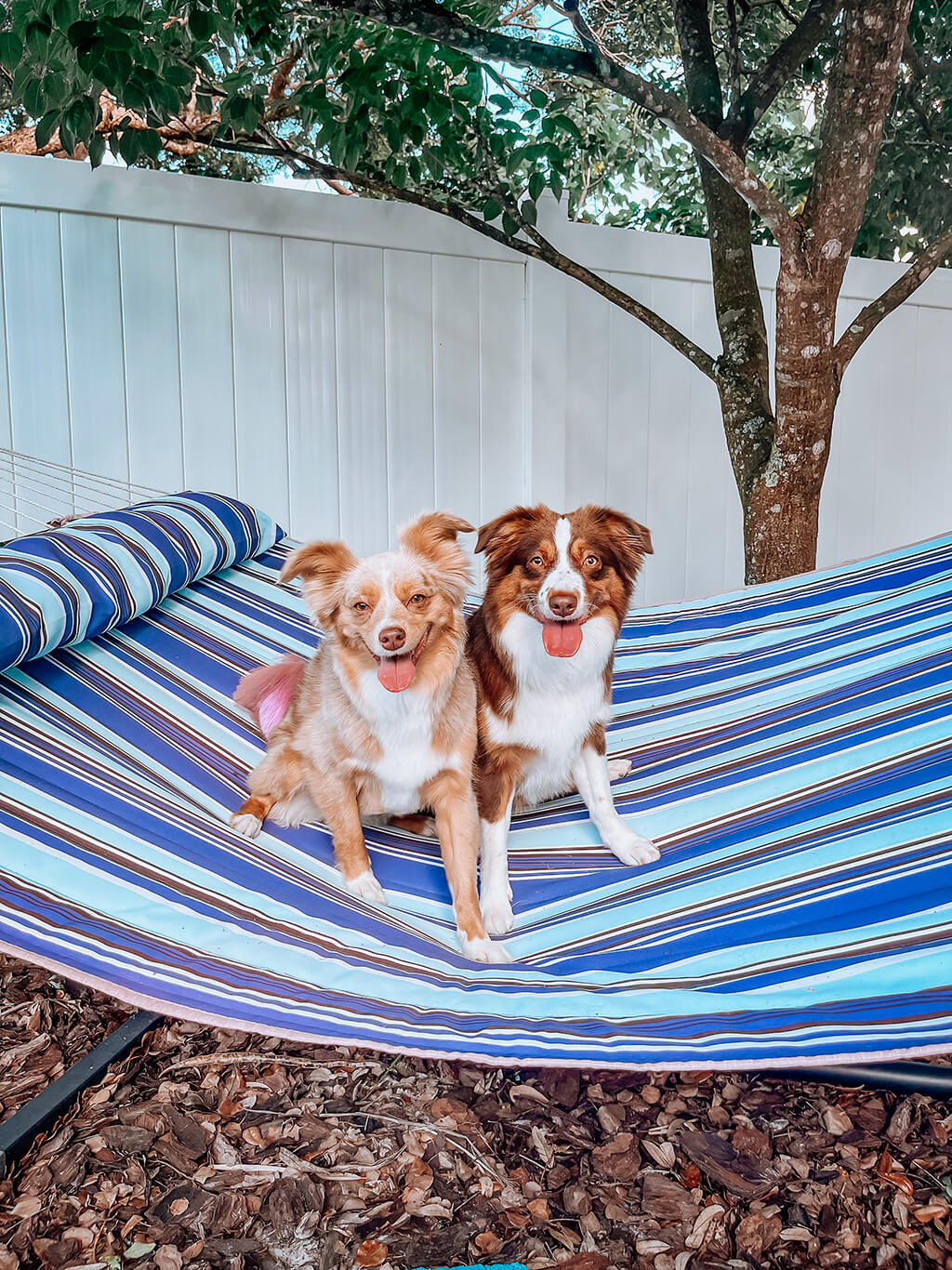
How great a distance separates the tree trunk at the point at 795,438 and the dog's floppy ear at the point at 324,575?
1.89 meters

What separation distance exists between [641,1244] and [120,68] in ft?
8.83

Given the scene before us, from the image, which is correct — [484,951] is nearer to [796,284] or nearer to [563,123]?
[796,284]

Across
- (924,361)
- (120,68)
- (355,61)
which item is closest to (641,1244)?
(120,68)

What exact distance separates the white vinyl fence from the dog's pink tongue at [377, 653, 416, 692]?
90.7 inches

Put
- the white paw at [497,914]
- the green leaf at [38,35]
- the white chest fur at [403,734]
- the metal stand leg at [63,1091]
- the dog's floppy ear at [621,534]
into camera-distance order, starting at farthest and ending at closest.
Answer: the green leaf at [38,35] < the dog's floppy ear at [621,534] < the white chest fur at [403,734] < the white paw at [497,914] < the metal stand leg at [63,1091]

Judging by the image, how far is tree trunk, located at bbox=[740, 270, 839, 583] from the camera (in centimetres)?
294

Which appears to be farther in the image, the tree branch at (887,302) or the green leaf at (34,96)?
the tree branch at (887,302)

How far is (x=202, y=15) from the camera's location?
2389 millimetres

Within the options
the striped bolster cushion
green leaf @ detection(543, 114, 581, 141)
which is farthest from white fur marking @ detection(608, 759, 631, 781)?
green leaf @ detection(543, 114, 581, 141)

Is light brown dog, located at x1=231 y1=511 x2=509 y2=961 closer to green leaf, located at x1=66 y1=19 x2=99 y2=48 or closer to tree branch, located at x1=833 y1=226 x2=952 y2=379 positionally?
green leaf, located at x1=66 y1=19 x2=99 y2=48

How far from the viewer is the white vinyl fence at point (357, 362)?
3.38 meters

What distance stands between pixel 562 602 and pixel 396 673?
0.31 meters

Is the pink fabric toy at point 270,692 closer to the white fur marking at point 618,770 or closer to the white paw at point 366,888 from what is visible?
the white paw at point 366,888

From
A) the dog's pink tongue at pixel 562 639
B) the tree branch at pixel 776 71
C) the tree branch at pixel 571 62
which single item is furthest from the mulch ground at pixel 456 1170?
the tree branch at pixel 776 71
